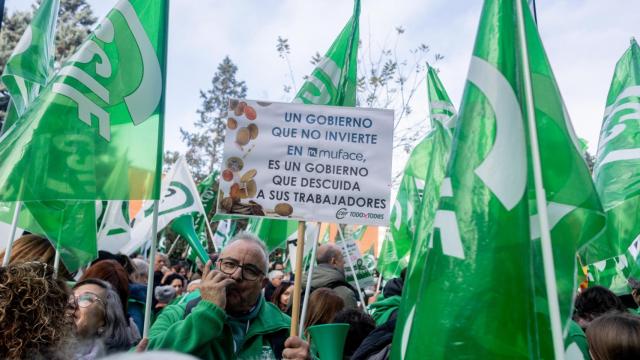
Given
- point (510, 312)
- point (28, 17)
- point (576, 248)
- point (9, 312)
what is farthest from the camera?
point (28, 17)

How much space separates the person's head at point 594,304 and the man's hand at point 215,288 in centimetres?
270

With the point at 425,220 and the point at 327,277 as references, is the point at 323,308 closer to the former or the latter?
the point at 327,277

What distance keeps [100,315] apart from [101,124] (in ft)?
3.92

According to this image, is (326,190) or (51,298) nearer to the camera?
(51,298)

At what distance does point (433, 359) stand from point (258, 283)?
1.44 metres

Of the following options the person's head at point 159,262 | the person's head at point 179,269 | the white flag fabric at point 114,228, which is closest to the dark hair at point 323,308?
the white flag fabric at point 114,228

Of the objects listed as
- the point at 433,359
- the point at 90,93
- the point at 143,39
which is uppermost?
the point at 143,39

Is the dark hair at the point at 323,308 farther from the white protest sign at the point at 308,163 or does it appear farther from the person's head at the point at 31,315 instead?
the person's head at the point at 31,315

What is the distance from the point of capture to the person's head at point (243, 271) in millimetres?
3406

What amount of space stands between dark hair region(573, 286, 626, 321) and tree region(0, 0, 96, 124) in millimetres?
22434

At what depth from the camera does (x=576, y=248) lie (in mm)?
2535

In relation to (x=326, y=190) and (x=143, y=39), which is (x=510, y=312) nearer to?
(x=326, y=190)

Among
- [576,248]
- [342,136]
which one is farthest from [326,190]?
[576,248]

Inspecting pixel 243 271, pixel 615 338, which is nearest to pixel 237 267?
pixel 243 271
